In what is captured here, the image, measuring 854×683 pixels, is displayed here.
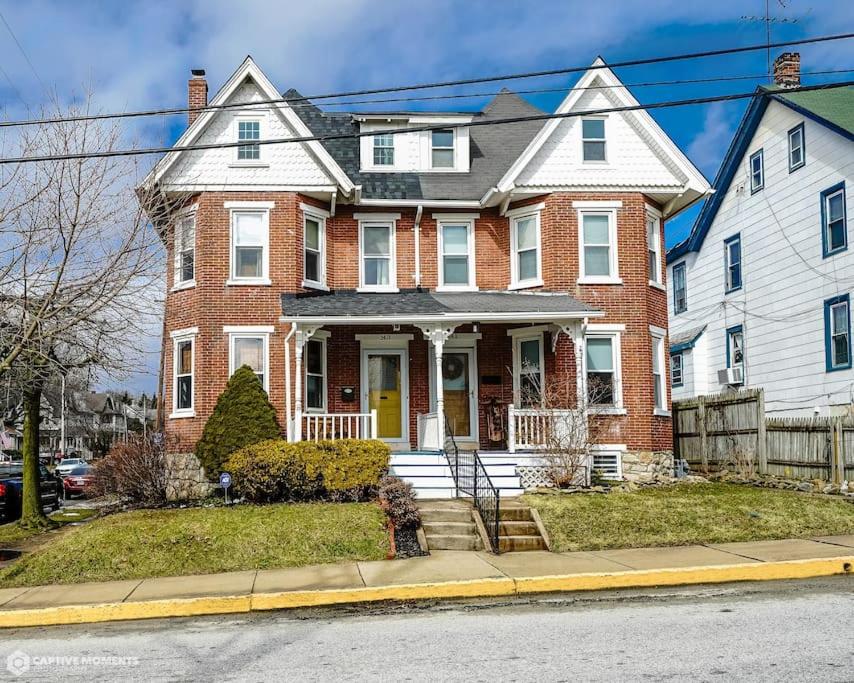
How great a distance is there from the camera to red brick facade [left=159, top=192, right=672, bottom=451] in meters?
19.6

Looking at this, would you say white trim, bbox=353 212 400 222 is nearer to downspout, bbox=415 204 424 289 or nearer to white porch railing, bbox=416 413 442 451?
downspout, bbox=415 204 424 289

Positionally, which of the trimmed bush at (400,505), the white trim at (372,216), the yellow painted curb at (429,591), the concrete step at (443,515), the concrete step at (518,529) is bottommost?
the yellow painted curb at (429,591)

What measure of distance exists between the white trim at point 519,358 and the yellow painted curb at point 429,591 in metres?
9.22

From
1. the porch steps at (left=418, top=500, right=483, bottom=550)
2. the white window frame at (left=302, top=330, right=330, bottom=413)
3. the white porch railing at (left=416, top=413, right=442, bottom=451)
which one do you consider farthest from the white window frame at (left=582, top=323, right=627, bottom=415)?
the white window frame at (left=302, top=330, right=330, bottom=413)

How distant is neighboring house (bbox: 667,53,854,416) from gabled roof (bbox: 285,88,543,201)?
642 cm

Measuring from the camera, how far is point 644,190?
20.5m

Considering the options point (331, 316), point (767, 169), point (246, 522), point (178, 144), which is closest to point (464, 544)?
point (246, 522)

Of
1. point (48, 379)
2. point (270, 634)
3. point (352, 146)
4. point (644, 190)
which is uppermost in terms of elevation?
point (352, 146)

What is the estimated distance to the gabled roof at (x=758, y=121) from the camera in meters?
22.4

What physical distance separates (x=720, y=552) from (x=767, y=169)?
1627cm

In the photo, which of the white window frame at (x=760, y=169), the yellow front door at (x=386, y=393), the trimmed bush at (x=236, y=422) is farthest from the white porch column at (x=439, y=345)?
the white window frame at (x=760, y=169)

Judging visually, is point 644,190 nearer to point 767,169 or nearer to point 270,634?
point 767,169

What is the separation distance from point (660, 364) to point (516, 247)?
436 cm

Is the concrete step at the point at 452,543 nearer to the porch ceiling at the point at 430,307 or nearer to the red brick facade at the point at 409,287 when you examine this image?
the porch ceiling at the point at 430,307
